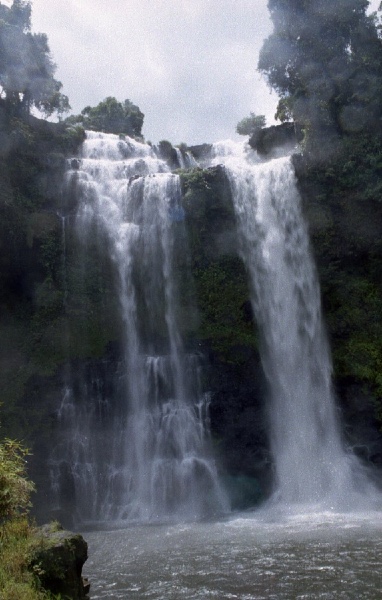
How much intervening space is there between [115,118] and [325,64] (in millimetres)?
15445

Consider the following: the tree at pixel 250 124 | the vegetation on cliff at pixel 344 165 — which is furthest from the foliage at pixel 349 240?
the tree at pixel 250 124

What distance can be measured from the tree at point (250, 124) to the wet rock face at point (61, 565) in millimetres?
26906

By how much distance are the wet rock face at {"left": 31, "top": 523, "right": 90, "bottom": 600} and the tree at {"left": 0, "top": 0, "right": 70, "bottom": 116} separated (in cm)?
2164

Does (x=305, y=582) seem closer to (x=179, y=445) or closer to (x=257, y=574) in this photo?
(x=257, y=574)

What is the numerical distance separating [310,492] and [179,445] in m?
4.22

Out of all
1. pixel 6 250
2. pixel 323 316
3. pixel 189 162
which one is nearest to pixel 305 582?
pixel 323 316

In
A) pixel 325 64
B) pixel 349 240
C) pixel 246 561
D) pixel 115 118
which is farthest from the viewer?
pixel 115 118

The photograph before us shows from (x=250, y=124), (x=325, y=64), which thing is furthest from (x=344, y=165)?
(x=250, y=124)

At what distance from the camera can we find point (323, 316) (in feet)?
66.7

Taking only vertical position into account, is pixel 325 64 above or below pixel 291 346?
above

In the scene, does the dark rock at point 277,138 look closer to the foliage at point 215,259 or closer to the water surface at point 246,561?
the foliage at point 215,259

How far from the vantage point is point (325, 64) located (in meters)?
24.1

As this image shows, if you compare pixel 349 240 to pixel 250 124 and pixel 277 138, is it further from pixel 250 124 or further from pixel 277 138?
pixel 250 124

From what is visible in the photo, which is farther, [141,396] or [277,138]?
[277,138]
